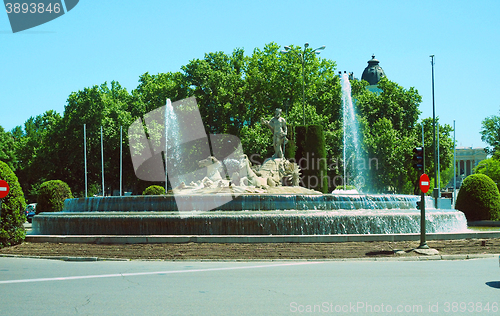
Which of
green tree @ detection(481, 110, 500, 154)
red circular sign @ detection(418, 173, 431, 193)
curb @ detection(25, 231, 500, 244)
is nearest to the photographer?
red circular sign @ detection(418, 173, 431, 193)

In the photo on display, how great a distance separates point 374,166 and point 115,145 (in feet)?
91.3

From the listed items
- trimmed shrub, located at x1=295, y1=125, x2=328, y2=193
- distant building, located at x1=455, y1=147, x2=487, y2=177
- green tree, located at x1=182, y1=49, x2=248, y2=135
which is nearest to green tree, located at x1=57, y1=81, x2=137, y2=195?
green tree, located at x1=182, y1=49, x2=248, y2=135

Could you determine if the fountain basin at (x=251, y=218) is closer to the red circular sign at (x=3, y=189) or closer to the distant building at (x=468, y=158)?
the red circular sign at (x=3, y=189)

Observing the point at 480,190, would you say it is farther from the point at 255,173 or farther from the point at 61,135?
the point at 61,135

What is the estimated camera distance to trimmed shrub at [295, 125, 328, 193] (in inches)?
1474

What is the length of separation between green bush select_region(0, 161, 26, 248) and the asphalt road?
428 centimetres

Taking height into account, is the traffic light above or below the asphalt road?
above

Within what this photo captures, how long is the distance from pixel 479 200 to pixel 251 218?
18189 millimetres

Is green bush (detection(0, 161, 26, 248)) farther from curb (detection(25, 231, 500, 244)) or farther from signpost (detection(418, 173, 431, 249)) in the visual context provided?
signpost (detection(418, 173, 431, 249))

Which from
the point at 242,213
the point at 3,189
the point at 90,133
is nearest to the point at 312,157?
the point at 242,213

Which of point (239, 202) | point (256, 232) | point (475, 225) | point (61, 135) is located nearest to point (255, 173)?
point (239, 202)

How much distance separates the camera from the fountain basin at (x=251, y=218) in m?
18.5

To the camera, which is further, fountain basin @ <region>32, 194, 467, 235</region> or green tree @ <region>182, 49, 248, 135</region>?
green tree @ <region>182, 49, 248, 135</region>

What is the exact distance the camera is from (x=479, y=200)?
30.5 m
